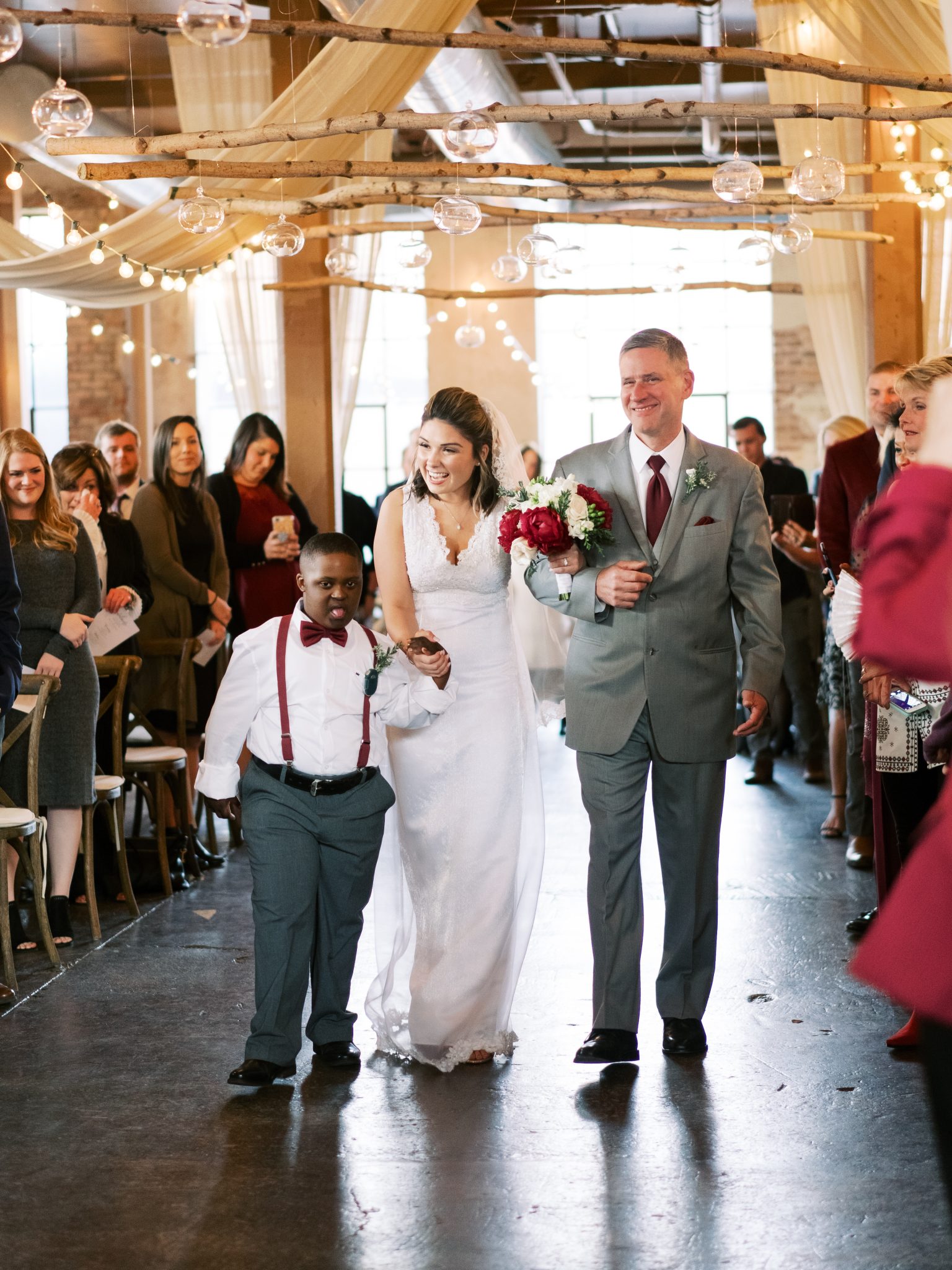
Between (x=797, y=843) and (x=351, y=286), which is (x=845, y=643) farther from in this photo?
(x=351, y=286)

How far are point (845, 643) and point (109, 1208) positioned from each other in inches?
97.9

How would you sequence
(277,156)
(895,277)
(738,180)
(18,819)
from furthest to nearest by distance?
(895,277), (277,156), (738,180), (18,819)

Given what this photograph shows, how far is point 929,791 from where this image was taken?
4.27m

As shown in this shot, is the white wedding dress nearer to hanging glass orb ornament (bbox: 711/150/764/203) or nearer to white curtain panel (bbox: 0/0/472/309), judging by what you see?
hanging glass orb ornament (bbox: 711/150/764/203)

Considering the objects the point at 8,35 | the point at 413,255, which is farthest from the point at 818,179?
the point at 8,35

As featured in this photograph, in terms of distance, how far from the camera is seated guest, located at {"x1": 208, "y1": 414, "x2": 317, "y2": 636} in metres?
7.65

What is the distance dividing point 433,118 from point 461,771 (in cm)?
315

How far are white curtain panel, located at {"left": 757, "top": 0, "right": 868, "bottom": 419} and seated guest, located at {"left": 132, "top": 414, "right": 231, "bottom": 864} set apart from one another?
13.1ft

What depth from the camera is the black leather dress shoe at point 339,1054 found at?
4.09 m

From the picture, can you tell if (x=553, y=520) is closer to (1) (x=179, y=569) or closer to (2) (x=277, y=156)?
(1) (x=179, y=569)

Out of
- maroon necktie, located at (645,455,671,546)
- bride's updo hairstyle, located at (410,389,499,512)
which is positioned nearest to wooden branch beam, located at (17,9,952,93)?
bride's updo hairstyle, located at (410,389,499,512)

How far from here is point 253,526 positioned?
7664 millimetres

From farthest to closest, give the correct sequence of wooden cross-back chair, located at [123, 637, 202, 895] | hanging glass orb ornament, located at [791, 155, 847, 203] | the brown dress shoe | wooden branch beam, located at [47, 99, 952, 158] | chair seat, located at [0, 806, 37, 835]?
the brown dress shoe → wooden cross-back chair, located at [123, 637, 202, 895] → wooden branch beam, located at [47, 99, 952, 158] → hanging glass orb ornament, located at [791, 155, 847, 203] → chair seat, located at [0, 806, 37, 835]

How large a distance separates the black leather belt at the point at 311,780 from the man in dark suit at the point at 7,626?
2.25 feet
